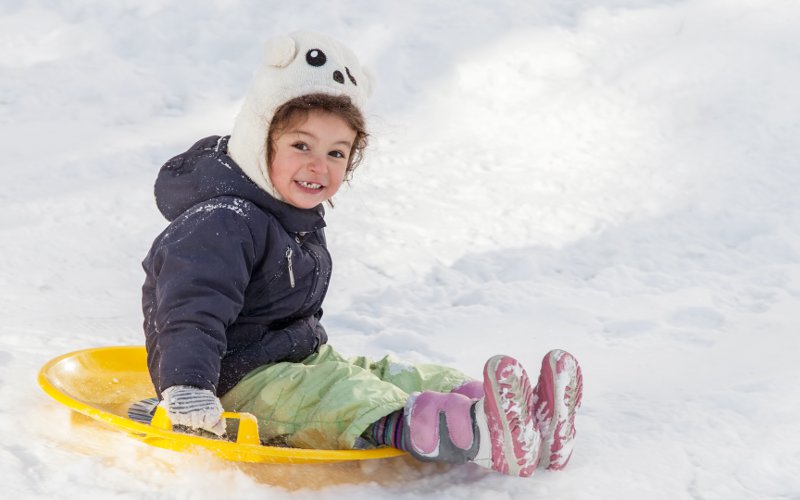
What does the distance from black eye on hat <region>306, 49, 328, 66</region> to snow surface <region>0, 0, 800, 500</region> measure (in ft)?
2.99

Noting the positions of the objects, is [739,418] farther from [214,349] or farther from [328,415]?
[214,349]

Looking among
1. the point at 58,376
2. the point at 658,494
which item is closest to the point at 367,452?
the point at 658,494

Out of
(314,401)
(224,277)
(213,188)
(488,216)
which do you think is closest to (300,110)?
(213,188)

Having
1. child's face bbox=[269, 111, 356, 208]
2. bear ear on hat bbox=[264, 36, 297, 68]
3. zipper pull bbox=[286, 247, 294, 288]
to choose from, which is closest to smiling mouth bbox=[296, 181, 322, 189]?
child's face bbox=[269, 111, 356, 208]

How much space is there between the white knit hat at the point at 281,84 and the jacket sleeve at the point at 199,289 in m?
0.17

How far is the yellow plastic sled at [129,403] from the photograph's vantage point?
1880mm

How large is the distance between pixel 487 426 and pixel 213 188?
821mm

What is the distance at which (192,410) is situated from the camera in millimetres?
1910

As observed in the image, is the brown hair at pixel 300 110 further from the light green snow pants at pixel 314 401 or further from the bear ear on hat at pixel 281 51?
the light green snow pants at pixel 314 401

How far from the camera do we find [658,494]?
6.73 feet

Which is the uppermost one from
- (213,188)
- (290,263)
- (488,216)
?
(488,216)

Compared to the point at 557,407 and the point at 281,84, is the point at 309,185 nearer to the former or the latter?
the point at 281,84

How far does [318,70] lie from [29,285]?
1539 millimetres

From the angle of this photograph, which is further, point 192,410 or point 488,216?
point 488,216
